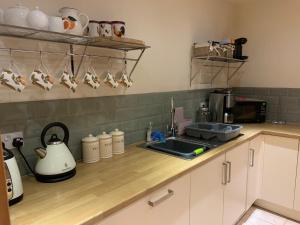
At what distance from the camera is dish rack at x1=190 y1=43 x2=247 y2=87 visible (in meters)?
2.31

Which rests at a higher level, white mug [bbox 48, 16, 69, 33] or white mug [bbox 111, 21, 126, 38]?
white mug [bbox 111, 21, 126, 38]

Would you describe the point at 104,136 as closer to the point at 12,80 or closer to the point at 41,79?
the point at 41,79

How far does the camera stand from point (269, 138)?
90.2 inches

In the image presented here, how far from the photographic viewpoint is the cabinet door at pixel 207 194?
148 cm

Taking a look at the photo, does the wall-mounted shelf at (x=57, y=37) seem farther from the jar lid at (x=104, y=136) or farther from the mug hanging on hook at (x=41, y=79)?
the jar lid at (x=104, y=136)

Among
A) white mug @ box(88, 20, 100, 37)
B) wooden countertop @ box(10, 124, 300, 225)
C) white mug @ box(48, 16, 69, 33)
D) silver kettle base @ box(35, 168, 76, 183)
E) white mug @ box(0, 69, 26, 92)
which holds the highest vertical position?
white mug @ box(88, 20, 100, 37)

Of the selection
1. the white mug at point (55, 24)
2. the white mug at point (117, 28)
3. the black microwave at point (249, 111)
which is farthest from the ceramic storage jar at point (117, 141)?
the black microwave at point (249, 111)

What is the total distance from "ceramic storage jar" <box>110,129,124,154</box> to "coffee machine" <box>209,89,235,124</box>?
1299 mm

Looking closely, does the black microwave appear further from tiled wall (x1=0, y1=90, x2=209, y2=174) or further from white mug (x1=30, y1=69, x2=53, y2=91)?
white mug (x1=30, y1=69, x2=53, y2=91)

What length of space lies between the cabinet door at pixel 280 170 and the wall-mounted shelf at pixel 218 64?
3.11ft

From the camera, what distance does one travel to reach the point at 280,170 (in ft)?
7.43

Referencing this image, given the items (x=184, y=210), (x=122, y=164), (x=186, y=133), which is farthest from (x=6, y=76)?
(x=186, y=133)

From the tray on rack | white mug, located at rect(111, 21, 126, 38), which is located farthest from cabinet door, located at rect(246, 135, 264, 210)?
white mug, located at rect(111, 21, 126, 38)

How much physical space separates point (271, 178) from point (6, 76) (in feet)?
7.98
